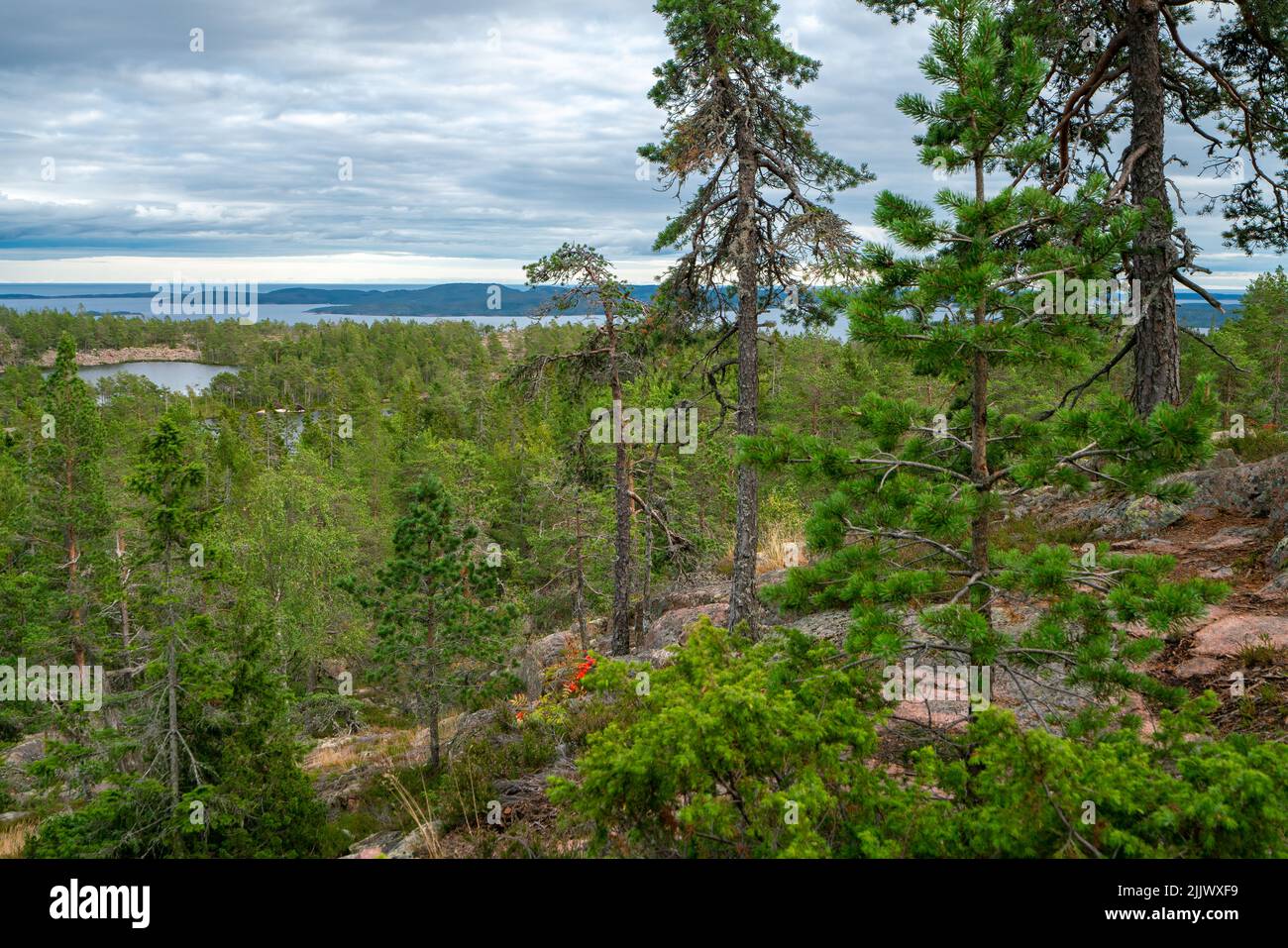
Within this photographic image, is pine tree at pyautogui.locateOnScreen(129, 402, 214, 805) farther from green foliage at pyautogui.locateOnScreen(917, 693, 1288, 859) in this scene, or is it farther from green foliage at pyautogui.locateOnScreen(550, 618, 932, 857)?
green foliage at pyautogui.locateOnScreen(917, 693, 1288, 859)

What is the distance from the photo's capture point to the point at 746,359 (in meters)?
13.0

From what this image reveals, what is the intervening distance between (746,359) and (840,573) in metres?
7.94

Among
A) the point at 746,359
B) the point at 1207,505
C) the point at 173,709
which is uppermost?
the point at 746,359

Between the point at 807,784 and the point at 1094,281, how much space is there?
415 cm

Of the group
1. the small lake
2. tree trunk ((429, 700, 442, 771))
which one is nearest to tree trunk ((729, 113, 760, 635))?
tree trunk ((429, 700, 442, 771))

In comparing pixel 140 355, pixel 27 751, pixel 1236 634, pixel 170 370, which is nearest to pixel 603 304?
pixel 1236 634

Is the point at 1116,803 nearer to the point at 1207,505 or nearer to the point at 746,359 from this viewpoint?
the point at 1207,505

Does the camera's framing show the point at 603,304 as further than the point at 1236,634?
Yes

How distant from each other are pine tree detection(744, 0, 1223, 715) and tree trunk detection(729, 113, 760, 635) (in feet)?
22.7

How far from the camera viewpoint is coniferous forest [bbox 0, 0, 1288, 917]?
435 centimetres

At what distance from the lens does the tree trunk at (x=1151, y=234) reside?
10.7m

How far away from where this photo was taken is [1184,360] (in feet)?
112
